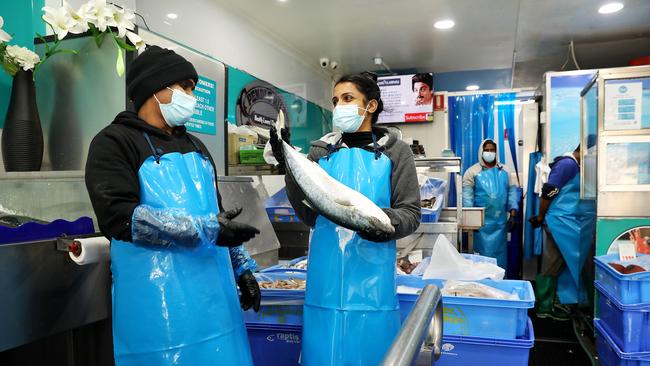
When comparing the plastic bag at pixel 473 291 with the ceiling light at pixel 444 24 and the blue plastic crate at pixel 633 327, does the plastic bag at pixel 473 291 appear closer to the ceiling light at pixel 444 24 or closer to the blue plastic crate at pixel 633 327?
the blue plastic crate at pixel 633 327

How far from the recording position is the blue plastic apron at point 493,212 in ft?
19.7

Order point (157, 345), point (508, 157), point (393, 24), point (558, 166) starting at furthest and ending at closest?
1. point (508, 157)
2. point (393, 24)
3. point (558, 166)
4. point (157, 345)

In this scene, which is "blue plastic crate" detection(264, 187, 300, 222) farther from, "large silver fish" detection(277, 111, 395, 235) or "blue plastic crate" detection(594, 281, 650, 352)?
"blue plastic crate" detection(594, 281, 650, 352)

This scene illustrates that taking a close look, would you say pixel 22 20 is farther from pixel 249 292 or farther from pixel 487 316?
pixel 487 316

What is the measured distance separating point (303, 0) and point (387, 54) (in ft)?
7.62

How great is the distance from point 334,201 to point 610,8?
4.31 meters

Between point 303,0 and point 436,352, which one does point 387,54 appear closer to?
point 303,0

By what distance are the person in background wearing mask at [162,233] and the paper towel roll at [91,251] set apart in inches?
6.9

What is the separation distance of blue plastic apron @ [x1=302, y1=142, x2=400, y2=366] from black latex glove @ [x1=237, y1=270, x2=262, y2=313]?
0.20 m

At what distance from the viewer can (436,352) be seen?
4.35 feet

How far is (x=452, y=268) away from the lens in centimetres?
201

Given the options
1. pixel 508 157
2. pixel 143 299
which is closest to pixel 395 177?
pixel 143 299

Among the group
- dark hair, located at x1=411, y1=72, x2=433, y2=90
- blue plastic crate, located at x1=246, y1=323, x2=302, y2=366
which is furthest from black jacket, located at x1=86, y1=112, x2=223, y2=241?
dark hair, located at x1=411, y1=72, x2=433, y2=90

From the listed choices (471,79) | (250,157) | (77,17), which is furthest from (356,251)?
(471,79)
